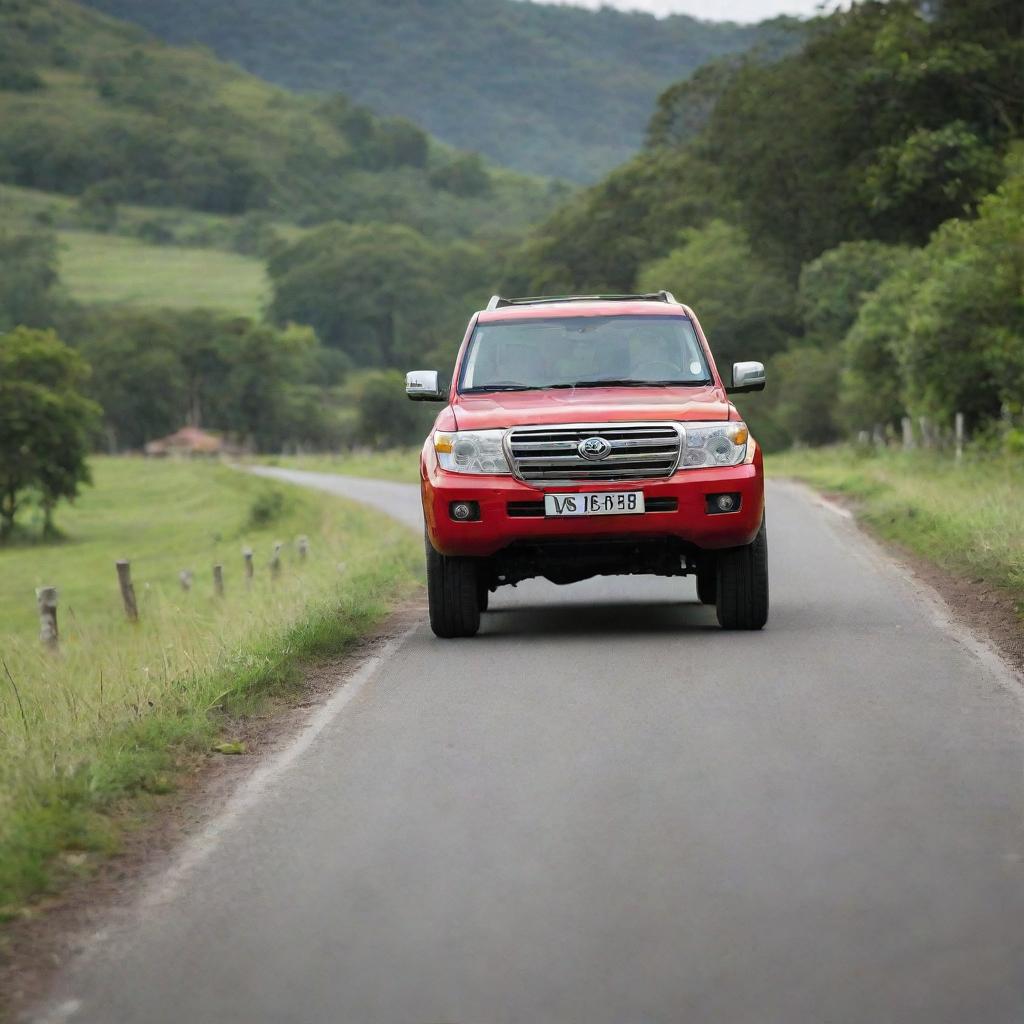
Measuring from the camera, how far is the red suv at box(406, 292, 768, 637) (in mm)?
10797

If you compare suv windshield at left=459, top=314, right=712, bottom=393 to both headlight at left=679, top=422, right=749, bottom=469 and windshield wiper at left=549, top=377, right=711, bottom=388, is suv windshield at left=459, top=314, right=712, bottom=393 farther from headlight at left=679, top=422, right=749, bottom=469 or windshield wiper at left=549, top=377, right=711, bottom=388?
headlight at left=679, top=422, right=749, bottom=469

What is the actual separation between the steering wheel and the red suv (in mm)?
155

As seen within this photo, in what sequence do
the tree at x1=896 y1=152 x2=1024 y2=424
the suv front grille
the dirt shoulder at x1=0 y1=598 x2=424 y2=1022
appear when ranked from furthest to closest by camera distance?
the tree at x1=896 y1=152 x2=1024 y2=424 < the suv front grille < the dirt shoulder at x1=0 y1=598 x2=424 y2=1022

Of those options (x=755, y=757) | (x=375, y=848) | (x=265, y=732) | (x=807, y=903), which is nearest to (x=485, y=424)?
(x=265, y=732)

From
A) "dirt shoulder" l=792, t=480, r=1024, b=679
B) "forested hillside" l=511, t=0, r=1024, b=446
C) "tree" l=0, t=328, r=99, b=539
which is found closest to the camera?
"dirt shoulder" l=792, t=480, r=1024, b=679

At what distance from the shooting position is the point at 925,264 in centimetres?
4134

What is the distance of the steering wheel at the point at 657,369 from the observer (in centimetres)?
1195

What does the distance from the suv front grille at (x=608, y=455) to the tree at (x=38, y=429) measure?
5792 cm

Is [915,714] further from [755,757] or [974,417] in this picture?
[974,417]

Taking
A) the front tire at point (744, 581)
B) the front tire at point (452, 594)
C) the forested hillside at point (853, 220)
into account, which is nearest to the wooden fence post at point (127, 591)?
the forested hillside at point (853, 220)

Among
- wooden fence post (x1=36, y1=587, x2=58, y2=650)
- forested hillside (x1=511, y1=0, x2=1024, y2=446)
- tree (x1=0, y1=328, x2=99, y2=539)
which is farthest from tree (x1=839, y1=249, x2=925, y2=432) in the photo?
tree (x1=0, y1=328, x2=99, y2=539)

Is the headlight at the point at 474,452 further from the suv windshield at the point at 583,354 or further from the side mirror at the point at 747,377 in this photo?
the side mirror at the point at 747,377

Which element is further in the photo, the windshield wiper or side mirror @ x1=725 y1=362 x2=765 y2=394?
the windshield wiper

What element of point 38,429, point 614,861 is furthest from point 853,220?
point 614,861
